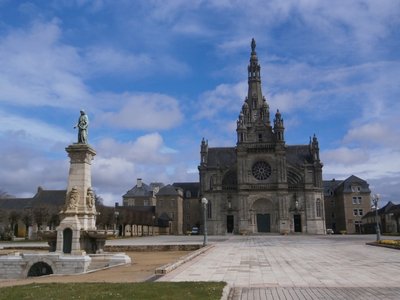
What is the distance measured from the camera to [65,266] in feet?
72.1

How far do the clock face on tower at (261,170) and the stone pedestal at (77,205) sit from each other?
208 feet

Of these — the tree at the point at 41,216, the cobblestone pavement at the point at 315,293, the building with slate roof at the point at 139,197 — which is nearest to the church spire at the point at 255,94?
the building with slate roof at the point at 139,197

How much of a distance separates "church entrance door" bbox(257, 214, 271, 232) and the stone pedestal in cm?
6243

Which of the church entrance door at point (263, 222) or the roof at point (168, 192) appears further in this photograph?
the roof at point (168, 192)

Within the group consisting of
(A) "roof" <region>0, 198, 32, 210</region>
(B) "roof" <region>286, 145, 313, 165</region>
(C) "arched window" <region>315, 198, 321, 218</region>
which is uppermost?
(B) "roof" <region>286, 145, 313, 165</region>

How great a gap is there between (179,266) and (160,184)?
398 ft

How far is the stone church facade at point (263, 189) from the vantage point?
85.6 m

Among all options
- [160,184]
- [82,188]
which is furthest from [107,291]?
[160,184]

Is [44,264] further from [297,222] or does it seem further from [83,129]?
[297,222]

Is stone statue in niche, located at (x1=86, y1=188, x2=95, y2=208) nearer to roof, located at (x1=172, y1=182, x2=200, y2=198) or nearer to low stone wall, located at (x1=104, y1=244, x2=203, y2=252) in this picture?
low stone wall, located at (x1=104, y1=244, x2=203, y2=252)

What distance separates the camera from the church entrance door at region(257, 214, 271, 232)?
283ft

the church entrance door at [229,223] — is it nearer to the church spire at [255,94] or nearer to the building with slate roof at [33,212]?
the church spire at [255,94]

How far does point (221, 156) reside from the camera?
10019cm

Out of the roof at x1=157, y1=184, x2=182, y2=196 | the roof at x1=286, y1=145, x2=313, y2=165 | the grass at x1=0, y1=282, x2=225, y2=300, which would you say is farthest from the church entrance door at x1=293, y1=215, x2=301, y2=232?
the grass at x1=0, y1=282, x2=225, y2=300
